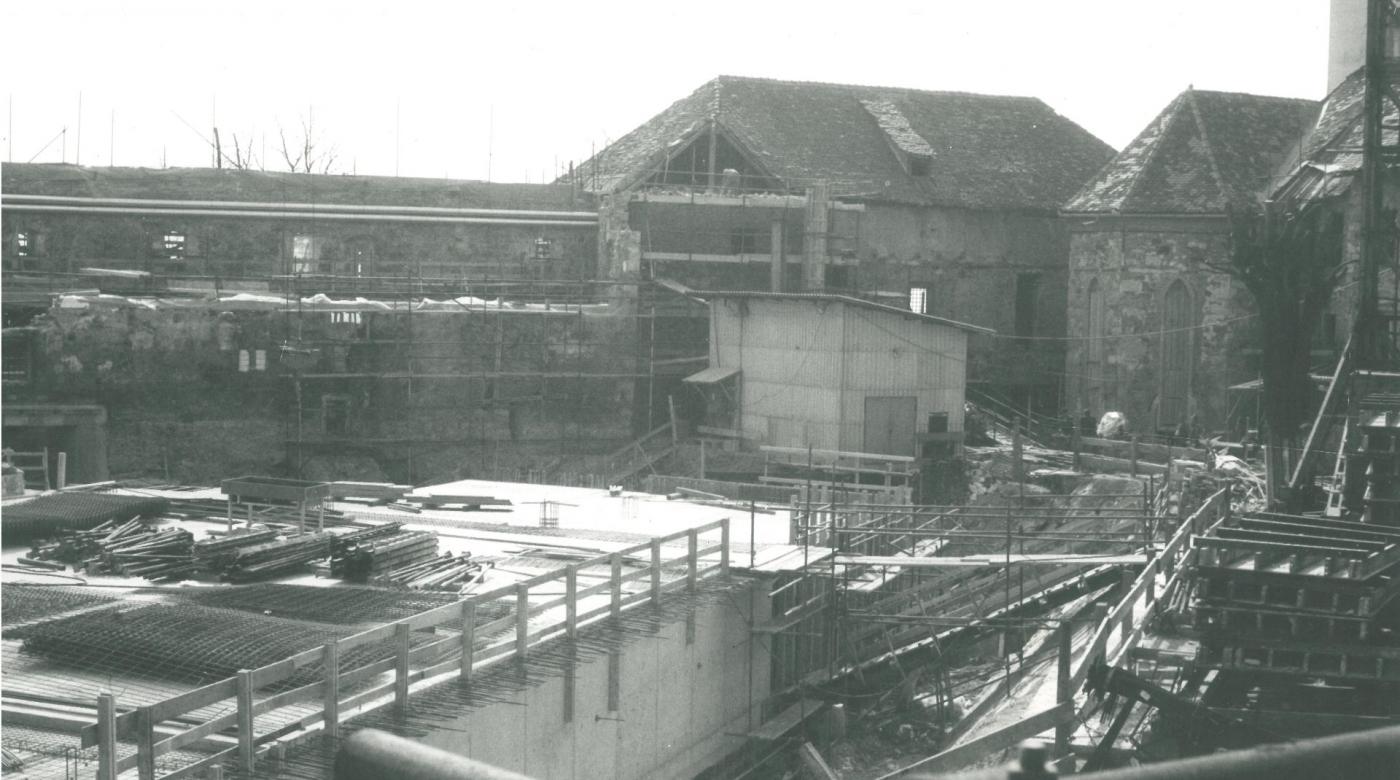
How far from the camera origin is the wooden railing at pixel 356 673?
10.3m

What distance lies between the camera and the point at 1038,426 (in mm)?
42188

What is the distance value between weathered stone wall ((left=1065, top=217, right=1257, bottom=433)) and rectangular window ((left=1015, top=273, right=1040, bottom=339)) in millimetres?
4852

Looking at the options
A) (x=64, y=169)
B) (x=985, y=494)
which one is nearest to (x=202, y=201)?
(x=64, y=169)

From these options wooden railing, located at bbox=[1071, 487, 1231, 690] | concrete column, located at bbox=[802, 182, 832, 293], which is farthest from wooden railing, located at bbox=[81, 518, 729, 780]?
concrete column, located at bbox=[802, 182, 832, 293]

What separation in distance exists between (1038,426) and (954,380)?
18.4ft

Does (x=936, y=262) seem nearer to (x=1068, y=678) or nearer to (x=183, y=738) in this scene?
(x=1068, y=678)

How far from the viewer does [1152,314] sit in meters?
40.5

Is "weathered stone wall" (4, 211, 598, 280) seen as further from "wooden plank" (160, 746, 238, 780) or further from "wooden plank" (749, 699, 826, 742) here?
"wooden plank" (160, 746, 238, 780)

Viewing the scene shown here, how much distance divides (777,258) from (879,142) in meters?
→ 6.38

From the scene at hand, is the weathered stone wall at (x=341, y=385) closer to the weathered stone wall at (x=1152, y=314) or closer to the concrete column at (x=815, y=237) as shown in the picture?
the concrete column at (x=815, y=237)

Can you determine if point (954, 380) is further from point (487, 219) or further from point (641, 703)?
point (641, 703)

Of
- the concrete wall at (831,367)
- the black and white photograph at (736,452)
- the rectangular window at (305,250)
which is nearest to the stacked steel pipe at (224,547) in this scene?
the black and white photograph at (736,452)

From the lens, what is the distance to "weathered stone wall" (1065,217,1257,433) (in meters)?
39.8

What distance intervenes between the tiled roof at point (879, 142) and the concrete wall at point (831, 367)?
7446mm
